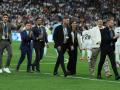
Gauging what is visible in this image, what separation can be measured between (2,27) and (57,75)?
284cm

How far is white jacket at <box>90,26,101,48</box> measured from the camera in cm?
2095

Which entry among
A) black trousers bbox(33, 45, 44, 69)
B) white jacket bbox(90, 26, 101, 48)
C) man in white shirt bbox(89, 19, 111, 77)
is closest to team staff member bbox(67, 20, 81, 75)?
man in white shirt bbox(89, 19, 111, 77)

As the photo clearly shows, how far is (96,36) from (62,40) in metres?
1.48

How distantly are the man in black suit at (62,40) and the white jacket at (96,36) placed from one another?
2.86 feet

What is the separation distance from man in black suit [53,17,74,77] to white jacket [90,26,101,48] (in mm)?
872

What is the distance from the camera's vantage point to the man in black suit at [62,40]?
795 inches

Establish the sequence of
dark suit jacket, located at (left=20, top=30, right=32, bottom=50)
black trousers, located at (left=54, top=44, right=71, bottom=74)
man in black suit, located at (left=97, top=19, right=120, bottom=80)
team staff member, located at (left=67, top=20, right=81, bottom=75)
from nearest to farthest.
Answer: man in black suit, located at (left=97, top=19, right=120, bottom=80), black trousers, located at (left=54, top=44, right=71, bottom=74), team staff member, located at (left=67, top=20, right=81, bottom=75), dark suit jacket, located at (left=20, top=30, right=32, bottom=50)

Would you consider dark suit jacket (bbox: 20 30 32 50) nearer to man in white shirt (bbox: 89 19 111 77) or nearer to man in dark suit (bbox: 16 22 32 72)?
man in dark suit (bbox: 16 22 32 72)

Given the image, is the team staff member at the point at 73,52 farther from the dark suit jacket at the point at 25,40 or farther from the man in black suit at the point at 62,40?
the dark suit jacket at the point at 25,40

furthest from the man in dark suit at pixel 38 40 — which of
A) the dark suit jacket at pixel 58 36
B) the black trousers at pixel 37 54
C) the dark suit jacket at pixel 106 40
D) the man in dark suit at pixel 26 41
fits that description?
the dark suit jacket at pixel 106 40

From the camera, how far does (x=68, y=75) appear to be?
2133 centimetres

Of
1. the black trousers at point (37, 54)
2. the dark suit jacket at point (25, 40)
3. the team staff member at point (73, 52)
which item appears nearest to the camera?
the team staff member at point (73, 52)

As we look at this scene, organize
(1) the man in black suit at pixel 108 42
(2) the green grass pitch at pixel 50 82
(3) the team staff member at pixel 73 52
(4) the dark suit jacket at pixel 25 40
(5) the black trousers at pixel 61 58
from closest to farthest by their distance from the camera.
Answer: (2) the green grass pitch at pixel 50 82, (1) the man in black suit at pixel 108 42, (5) the black trousers at pixel 61 58, (3) the team staff member at pixel 73 52, (4) the dark suit jacket at pixel 25 40

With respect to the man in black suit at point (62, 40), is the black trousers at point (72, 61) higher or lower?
lower
